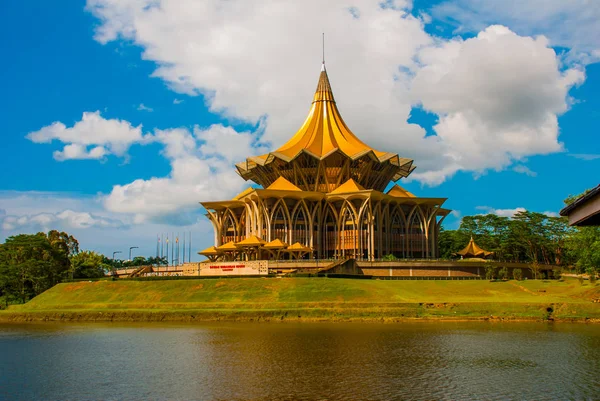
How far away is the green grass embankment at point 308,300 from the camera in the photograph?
43219 millimetres

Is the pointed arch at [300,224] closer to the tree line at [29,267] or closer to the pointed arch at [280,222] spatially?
the pointed arch at [280,222]

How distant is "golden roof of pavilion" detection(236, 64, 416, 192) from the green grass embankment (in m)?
30.4

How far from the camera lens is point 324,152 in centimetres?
8456

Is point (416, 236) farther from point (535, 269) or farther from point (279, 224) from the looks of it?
point (279, 224)

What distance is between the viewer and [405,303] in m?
45.3

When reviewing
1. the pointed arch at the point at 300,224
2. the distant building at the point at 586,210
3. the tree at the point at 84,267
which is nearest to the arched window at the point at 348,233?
the pointed arch at the point at 300,224

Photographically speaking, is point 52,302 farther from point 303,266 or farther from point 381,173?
point 381,173

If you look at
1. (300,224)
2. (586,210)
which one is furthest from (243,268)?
(586,210)

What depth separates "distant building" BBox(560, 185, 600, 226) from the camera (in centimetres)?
1404

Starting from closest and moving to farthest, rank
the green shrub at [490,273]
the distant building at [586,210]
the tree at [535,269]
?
the distant building at [586,210] < the green shrub at [490,273] < the tree at [535,269]

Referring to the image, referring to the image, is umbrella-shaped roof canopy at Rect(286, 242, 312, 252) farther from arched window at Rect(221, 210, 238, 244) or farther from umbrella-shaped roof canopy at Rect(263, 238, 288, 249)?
arched window at Rect(221, 210, 238, 244)

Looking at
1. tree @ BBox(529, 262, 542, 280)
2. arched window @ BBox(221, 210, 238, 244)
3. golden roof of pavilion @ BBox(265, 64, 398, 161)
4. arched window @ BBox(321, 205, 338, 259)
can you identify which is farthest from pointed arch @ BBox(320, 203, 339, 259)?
tree @ BBox(529, 262, 542, 280)

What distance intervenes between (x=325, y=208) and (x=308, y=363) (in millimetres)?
57584

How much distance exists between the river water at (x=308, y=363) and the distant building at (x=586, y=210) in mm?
6050
